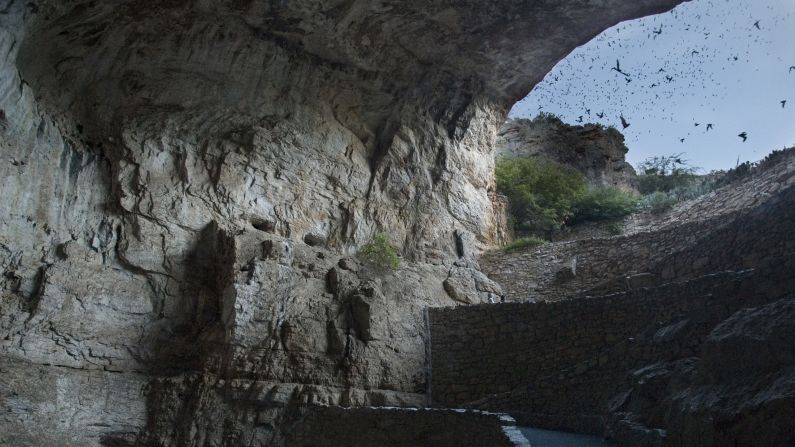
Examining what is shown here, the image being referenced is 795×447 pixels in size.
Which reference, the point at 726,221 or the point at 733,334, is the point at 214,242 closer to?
the point at 733,334

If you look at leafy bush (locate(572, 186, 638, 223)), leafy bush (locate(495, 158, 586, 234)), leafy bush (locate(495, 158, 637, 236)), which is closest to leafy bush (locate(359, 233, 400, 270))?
leafy bush (locate(495, 158, 586, 234))

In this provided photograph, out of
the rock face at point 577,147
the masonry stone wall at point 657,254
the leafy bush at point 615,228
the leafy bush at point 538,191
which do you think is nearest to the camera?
the masonry stone wall at point 657,254

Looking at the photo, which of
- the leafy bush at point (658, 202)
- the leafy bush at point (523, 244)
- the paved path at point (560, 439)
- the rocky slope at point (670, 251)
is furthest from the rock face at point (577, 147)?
the paved path at point (560, 439)

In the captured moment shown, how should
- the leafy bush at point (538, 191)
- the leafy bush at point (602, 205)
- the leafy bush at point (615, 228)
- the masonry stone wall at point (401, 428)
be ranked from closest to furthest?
1. the masonry stone wall at point (401, 428)
2. the leafy bush at point (615, 228)
3. the leafy bush at point (538, 191)
4. the leafy bush at point (602, 205)

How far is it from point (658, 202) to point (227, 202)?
12024 millimetres

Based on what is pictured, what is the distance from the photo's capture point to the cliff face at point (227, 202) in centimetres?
959

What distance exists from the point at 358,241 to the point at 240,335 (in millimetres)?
3630

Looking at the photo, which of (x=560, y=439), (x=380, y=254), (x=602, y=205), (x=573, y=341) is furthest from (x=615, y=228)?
(x=560, y=439)

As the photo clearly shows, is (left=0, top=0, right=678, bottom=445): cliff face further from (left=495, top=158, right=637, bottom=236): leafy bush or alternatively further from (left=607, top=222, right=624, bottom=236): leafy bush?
(left=607, top=222, right=624, bottom=236): leafy bush

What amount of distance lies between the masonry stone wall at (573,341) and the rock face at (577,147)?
41.7 feet

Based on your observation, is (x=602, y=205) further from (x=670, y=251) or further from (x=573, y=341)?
(x=573, y=341)

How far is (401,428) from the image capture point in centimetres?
788

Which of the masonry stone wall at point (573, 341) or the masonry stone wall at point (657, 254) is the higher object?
the masonry stone wall at point (657, 254)

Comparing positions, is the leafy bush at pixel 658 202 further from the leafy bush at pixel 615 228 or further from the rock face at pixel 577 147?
the rock face at pixel 577 147
